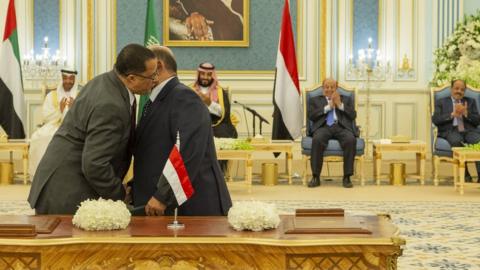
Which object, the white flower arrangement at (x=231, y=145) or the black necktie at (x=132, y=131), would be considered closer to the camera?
the black necktie at (x=132, y=131)

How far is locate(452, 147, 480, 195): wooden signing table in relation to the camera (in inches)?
413

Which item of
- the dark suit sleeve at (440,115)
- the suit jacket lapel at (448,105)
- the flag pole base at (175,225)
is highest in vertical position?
the suit jacket lapel at (448,105)

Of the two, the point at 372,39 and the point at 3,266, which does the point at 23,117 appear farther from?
the point at 3,266

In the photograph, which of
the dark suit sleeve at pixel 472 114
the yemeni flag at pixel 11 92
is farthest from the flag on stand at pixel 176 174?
the yemeni flag at pixel 11 92

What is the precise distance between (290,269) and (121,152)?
3.70ft

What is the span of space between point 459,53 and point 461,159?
3.78m

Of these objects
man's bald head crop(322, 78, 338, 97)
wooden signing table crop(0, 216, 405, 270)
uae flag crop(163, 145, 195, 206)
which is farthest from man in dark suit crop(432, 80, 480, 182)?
wooden signing table crop(0, 216, 405, 270)

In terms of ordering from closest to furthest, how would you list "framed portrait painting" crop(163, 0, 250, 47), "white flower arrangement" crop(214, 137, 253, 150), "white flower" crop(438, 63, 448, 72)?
"white flower arrangement" crop(214, 137, 253, 150)
"white flower" crop(438, 63, 448, 72)
"framed portrait painting" crop(163, 0, 250, 47)

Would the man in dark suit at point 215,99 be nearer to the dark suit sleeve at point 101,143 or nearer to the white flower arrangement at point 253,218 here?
the dark suit sleeve at point 101,143

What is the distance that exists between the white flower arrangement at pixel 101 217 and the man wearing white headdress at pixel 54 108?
25.9 ft

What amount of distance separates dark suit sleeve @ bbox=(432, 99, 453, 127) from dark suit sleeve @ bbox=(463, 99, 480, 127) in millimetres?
254

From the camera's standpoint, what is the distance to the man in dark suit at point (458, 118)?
11.8 m

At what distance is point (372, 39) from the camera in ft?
47.2

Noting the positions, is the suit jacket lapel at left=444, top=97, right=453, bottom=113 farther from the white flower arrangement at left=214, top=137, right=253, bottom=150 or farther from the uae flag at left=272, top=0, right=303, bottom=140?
the white flower arrangement at left=214, top=137, right=253, bottom=150
